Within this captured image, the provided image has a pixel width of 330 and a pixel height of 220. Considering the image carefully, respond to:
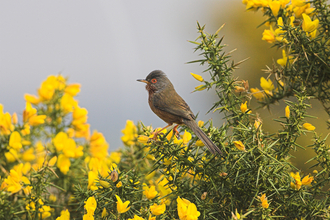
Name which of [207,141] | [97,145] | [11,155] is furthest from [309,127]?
[11,155]

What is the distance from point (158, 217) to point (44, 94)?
1918mm

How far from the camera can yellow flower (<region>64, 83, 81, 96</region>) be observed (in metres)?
3.35

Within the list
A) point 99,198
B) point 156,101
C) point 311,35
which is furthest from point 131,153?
point 311,35

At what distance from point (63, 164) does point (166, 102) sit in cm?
114

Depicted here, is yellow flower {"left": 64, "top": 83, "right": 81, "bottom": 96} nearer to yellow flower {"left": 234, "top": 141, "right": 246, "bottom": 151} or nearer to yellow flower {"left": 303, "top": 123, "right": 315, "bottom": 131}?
yellow flower {"left": 234, "top": 141, "right": 246, "bottom": 151}

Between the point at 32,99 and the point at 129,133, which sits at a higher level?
the point at 32,99

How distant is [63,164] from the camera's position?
299 cm

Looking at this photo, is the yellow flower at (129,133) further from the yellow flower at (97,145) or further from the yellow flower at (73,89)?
the yellow flower at (73,89)

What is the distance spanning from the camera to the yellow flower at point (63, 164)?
2.97 meters

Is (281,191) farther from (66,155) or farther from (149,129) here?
(66,155)

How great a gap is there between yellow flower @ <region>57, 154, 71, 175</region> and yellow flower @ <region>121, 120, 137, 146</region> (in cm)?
58

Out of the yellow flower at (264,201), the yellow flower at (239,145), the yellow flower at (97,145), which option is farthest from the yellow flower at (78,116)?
the yellow flower at (264,201)

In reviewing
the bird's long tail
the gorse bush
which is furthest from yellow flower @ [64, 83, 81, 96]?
the bird's long tail

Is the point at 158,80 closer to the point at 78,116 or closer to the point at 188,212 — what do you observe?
the point at 78,116
